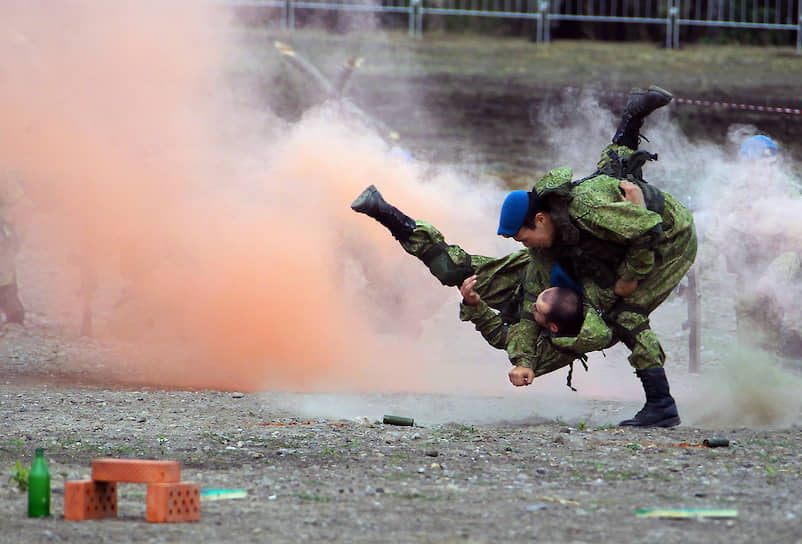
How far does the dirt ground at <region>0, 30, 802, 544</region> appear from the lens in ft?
15.9

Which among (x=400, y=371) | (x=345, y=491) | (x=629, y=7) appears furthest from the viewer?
(x=629, y=7)

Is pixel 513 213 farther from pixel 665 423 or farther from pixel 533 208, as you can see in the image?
pixel 665 423

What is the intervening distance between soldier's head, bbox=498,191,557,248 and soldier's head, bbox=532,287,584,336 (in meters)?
0.35

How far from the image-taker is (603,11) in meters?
20.0

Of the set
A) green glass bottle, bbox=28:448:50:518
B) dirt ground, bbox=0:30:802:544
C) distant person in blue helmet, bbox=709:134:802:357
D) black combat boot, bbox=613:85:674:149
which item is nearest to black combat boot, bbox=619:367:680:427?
dirt ground, bbox=0:30:802:544

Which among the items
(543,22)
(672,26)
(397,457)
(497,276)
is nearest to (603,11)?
(543,22)

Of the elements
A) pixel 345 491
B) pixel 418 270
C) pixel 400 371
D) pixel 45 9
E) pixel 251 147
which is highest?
pixel 45 9

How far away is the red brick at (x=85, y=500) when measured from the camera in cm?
496

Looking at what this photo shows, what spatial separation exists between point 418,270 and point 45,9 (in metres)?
3.79

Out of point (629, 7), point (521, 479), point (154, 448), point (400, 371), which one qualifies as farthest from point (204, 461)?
point (629, 7)

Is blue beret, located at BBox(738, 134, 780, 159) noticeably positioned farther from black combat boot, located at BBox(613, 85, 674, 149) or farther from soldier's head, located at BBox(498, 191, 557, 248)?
soldier's head, located at BBox(498, 191, 557, 248)

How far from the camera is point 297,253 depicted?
10648 millimetres

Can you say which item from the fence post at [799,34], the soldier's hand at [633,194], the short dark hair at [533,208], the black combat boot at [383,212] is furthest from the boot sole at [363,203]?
the fence post at [799,34]

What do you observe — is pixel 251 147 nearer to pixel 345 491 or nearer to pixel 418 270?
pixel 418 270
